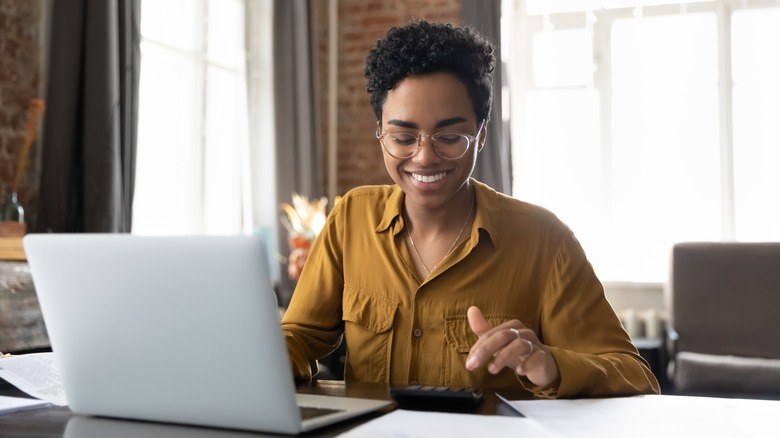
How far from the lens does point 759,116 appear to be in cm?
495

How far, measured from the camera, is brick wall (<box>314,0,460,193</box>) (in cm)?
558

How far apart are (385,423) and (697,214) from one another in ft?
14.4

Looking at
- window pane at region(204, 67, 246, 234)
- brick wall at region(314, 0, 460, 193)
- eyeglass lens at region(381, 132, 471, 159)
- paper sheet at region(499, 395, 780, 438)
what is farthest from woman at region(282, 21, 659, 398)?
brick wall at region(314, 0, 460, 193)

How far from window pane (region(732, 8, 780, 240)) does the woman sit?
12.2 ft

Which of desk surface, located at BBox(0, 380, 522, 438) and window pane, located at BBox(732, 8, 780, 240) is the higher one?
window pane, located at BBox(732, 8, 780, 240)

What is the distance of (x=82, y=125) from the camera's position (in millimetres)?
3279

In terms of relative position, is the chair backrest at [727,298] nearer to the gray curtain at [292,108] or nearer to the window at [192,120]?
the gray curtain at [292,108]

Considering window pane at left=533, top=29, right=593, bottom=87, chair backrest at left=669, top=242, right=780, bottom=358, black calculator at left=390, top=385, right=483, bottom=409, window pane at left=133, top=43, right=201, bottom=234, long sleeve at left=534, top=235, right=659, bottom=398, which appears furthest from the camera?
window pane at left=533, top=29, right=593, bottom=87

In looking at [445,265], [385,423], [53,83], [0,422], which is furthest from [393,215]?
[53,83]

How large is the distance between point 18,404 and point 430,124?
32.9 inches

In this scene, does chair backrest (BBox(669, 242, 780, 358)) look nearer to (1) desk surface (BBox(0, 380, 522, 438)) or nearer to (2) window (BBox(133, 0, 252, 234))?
(2) window (BBox(133, 0, 252, 234))

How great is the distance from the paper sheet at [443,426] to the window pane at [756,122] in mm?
4333

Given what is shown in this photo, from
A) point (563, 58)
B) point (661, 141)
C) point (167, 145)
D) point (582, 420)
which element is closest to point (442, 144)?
point (582, 420)

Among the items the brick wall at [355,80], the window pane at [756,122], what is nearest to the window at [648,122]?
the window pane at [756,122]
